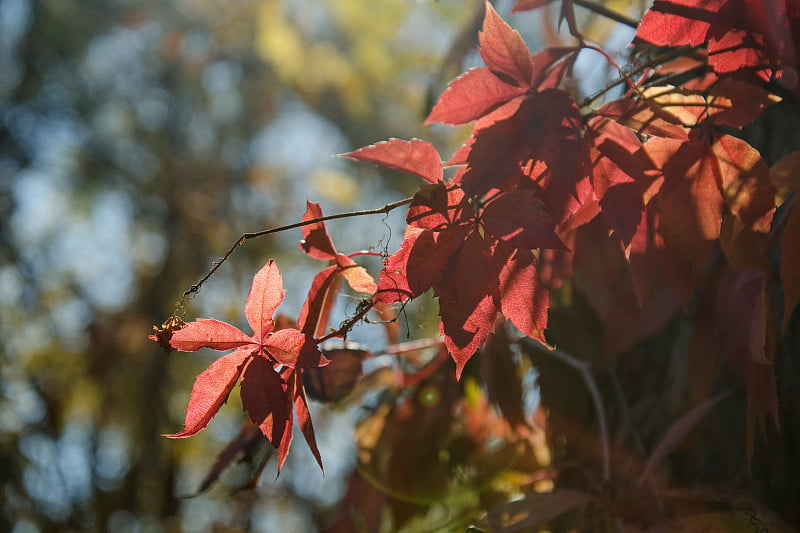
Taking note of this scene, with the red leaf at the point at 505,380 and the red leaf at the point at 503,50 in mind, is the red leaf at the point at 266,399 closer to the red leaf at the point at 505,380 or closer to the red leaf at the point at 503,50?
the red leaf at the point at 503,50

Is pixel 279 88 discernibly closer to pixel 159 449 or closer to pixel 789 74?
pixel 159 449

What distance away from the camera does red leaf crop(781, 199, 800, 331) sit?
42 centimetres

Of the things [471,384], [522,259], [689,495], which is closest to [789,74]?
[522,259]

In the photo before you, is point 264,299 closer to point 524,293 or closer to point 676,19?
point 524,293

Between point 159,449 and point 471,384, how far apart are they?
398 centimetres

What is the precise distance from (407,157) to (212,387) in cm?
21

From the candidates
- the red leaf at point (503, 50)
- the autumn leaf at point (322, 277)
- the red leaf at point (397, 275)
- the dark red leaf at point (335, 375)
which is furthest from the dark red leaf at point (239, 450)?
the red leaf at point (503, 50)

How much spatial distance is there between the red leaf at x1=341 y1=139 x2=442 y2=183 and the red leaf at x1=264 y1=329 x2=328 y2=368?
127 millimetres

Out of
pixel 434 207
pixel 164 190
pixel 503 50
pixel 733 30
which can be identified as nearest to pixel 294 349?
pixel 434 207

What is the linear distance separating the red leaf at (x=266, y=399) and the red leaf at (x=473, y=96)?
0.21 meters

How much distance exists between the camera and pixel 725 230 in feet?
1.52

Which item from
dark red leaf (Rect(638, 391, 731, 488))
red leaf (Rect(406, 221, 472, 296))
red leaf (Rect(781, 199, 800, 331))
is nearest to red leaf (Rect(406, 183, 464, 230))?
red leaf (Rect(406, 221, 472, 296))

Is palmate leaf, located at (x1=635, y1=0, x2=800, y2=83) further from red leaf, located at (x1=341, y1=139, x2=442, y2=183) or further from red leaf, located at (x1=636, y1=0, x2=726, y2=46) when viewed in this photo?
red leaf, located at (x1=341, y1=139, x2=442, y2=183)

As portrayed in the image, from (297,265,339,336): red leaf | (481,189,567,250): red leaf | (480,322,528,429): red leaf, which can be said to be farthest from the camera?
(480,322,528,429): red leaf
